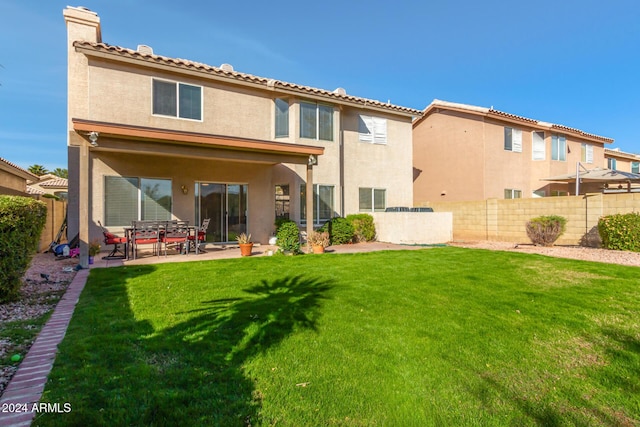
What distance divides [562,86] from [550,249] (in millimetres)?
17063

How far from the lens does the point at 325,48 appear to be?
19.1 meters

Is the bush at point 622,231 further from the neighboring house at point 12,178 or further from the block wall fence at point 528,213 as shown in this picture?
the neighboring house at point 12,178

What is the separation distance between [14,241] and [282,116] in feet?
34.8

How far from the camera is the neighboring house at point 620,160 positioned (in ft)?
97.2

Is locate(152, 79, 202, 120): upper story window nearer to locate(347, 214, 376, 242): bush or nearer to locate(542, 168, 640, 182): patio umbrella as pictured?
locate(347, 214, 376, 242): bush

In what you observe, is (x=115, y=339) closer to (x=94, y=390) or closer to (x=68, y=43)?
(x=94, y=390)

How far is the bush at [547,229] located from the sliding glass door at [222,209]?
11822 mm

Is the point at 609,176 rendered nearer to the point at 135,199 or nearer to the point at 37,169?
the point at 135,199

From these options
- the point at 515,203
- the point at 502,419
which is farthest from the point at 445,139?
the point at 502,419

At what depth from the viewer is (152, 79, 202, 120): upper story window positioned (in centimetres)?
1206

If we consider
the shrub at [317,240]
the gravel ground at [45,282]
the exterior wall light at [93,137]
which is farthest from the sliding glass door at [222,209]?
the exterior wall light at [93,137]

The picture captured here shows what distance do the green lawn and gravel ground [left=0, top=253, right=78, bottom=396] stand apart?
0.47 metres

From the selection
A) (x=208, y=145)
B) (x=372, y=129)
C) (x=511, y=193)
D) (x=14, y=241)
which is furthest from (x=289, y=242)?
(x=511, y=193)

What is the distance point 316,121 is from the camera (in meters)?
14.6
